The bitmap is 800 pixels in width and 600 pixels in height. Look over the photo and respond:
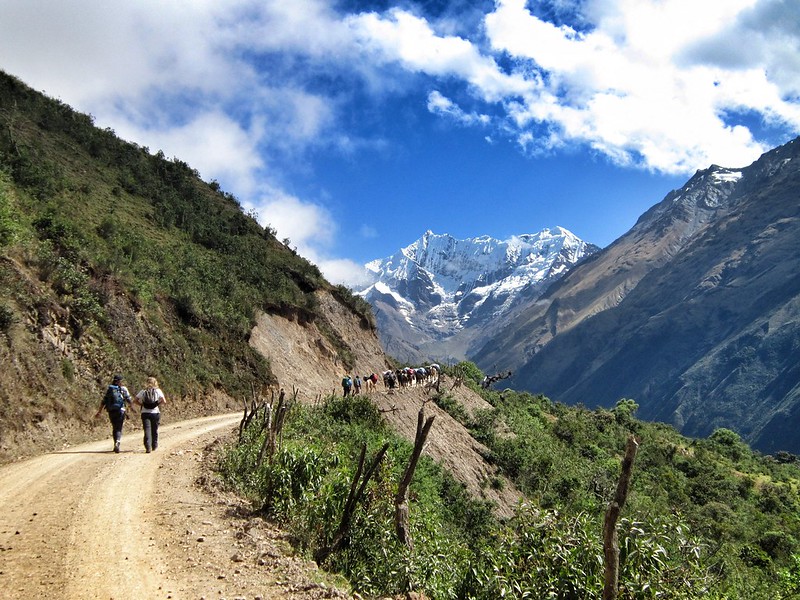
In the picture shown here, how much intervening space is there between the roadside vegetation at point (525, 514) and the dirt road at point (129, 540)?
4.11 ft

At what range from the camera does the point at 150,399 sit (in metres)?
14.9

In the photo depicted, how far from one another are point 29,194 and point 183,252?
488 inches

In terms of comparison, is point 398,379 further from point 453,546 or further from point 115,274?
point 453,546

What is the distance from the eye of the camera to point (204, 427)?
2127 cm

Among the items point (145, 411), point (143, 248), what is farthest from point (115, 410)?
point (143, 248)

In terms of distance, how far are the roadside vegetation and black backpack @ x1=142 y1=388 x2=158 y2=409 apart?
2.52 metres

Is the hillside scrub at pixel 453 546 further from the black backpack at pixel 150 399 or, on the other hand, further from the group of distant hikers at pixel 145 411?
the black backpack at pixel 150 399

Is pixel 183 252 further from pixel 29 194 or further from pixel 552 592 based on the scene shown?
pixel 552 592

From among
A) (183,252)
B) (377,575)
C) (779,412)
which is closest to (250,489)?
(377,575)

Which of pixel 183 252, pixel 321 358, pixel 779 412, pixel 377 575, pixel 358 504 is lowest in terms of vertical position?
pixel 779 412

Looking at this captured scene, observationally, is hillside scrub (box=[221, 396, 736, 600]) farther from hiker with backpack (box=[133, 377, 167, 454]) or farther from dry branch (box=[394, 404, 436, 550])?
→ hiker with backpack (box=[133, 377, 167, 454])

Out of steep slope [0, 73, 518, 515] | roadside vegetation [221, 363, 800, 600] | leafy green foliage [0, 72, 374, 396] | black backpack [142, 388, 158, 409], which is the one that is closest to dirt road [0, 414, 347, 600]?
roadside vegetation [221, 363, 800, 600]

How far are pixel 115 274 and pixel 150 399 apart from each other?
1344cm

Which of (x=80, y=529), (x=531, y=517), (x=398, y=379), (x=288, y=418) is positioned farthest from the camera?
(x=398, y=379)
